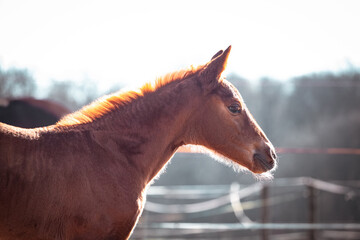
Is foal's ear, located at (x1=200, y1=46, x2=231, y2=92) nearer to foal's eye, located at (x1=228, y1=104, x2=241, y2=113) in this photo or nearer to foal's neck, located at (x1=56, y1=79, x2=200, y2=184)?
foal's neck, located at (x1=56, y1=79, x2=200, y2=184)

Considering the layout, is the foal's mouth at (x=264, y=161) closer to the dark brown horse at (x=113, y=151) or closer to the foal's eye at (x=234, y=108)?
the dark brown horse at (x=113, y=151)

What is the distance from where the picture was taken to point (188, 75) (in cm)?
278

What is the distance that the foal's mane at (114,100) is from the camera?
248cm

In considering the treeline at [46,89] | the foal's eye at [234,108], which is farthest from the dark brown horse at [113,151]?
the treeline at [46,89]

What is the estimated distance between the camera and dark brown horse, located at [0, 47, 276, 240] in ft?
6.60

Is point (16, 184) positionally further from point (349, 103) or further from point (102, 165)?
point (349, 103)

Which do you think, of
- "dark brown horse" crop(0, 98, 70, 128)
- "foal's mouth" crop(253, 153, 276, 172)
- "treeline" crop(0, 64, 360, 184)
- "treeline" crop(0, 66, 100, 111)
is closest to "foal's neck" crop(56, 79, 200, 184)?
"foal's mouth" crop(253, 153, 276, 172)

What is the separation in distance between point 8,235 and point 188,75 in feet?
5.18

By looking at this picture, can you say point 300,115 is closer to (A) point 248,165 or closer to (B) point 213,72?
(A) point 248,165

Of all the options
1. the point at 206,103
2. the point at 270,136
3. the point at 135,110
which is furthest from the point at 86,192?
the point at 270,136

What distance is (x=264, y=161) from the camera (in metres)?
2.69

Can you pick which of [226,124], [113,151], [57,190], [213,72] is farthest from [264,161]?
[57,190]

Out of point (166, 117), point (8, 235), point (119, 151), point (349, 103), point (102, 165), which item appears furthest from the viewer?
point (349, 103)

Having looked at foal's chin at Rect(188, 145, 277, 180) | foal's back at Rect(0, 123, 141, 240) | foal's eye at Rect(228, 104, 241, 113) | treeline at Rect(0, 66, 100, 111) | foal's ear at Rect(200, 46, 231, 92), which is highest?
treeline at Rect(0, 66, 100, 111)
